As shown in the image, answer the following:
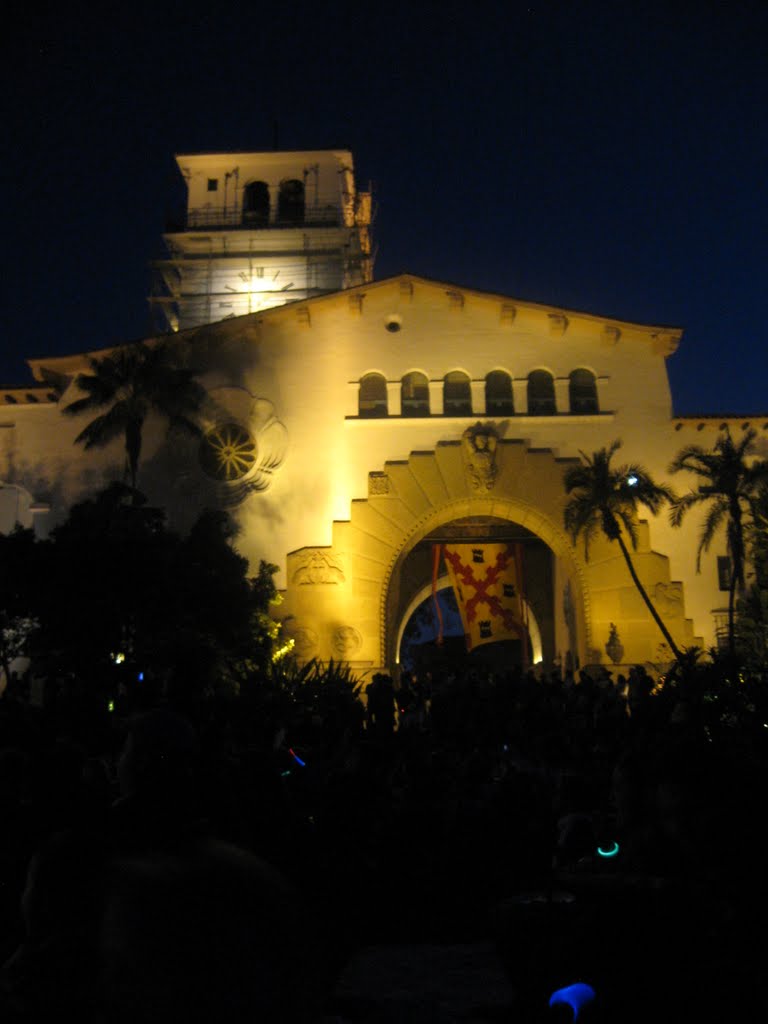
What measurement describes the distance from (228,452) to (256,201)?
2334cm

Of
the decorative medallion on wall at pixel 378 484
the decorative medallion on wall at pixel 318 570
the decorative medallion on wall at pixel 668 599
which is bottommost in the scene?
the decorative medallion on wall at pixel 668 599

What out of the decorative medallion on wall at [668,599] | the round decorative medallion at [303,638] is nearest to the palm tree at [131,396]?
the round decorative medallion at [303,638]

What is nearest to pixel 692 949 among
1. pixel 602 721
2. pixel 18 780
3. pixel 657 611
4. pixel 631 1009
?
pixel 631 1009

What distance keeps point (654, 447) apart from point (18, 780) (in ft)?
85.9

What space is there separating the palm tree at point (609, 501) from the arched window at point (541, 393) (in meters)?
2.86

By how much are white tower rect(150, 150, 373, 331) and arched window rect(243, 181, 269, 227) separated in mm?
52

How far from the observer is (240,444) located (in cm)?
2925

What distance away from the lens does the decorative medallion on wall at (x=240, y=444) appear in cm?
2872

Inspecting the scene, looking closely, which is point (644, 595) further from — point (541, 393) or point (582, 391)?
point (541, 393)

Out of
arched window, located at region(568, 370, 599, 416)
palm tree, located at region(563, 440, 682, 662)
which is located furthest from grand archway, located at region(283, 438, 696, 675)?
arched window, located at region(568, 370, 599, 416)

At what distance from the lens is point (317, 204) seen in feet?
153

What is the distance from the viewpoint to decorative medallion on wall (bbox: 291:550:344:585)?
27.3 m

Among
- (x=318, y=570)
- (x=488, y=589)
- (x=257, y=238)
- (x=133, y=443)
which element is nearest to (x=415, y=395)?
(x=318, y=570)

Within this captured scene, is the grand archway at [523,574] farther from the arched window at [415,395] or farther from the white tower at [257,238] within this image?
the white tower at [257,238]
